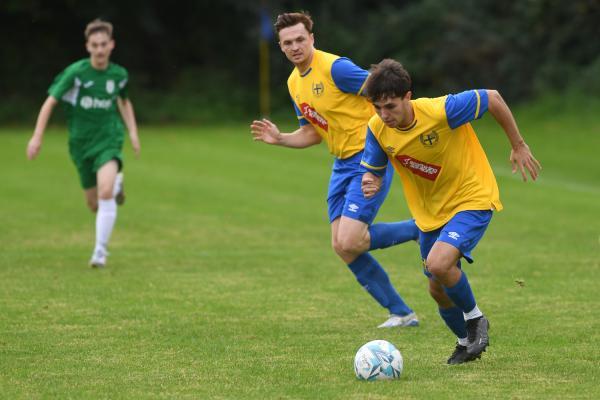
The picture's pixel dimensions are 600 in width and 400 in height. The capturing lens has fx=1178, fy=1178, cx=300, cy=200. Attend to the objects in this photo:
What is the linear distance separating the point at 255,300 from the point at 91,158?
10.1ft

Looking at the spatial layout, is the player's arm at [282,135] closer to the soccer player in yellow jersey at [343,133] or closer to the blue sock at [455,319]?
the soccer player in yellow jersey at [343,133]

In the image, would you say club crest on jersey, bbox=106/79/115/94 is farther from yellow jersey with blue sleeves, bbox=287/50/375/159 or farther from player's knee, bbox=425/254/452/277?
player's knee, bbox=425/254/452/277

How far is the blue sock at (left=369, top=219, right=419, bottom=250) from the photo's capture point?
8.45m

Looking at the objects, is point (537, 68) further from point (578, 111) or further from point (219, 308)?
point (219, 308)

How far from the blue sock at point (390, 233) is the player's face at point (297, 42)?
1.33 meters

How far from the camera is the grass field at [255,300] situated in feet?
21.0

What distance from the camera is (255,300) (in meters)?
9.54

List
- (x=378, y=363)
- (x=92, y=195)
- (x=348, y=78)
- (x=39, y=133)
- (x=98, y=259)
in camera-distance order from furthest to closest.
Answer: (x=92, y=195), (x=98, y=259), (x=39, y=133), (x=348, y=78), (x=378, y=363)

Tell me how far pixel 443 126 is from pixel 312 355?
5.30 feet

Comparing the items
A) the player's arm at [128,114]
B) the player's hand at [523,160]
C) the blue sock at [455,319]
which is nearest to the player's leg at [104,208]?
the player's arm at [128,114]

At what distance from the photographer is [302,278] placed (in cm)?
1081

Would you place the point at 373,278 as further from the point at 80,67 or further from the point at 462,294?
the point at 80,67

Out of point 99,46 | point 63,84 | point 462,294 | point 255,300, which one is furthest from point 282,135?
point 63,84

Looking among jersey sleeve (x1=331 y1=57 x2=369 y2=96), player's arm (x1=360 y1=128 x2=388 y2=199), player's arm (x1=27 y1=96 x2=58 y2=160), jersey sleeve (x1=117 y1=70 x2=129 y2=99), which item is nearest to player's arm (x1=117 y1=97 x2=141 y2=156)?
jersey sleeve (x1=117 y1=70 x2=129 y2=99)
